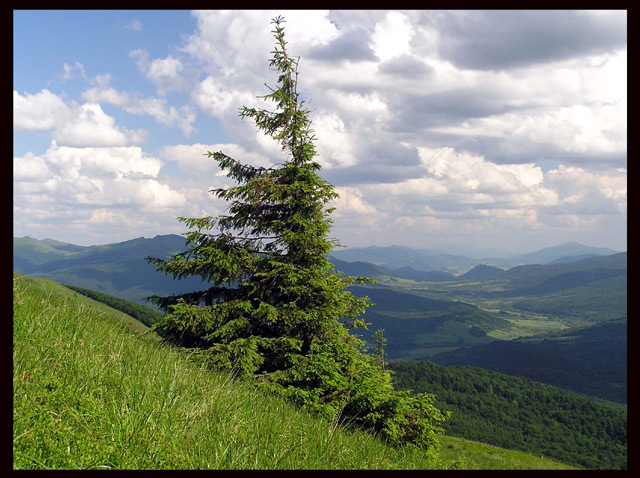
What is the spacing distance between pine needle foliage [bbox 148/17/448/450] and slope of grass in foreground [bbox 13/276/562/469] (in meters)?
7.17

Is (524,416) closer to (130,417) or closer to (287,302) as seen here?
(287,302)

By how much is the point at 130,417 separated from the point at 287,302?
40.0ft

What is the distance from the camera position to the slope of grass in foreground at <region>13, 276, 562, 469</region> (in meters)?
3.52

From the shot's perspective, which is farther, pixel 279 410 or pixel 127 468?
pixel 279 410

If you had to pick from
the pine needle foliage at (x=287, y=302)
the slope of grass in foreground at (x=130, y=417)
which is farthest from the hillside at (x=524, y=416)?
the slope of grass in foreground at (x=130, y=417)

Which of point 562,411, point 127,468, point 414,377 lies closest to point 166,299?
point 127,468

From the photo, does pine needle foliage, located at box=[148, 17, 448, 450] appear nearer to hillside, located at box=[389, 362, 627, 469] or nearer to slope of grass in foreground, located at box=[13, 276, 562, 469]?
slope of grass in foreground, located at box=[13, 276, 562, 469]

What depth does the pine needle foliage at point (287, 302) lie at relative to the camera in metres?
13.6

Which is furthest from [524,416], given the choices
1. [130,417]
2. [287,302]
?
[130,417]

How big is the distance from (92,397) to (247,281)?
11.6 meters

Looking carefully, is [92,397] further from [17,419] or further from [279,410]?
[279,410]

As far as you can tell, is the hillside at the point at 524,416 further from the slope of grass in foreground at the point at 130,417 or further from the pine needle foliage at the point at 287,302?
the slope of grass in foreground at the point at 130,417

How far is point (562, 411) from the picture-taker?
169m
